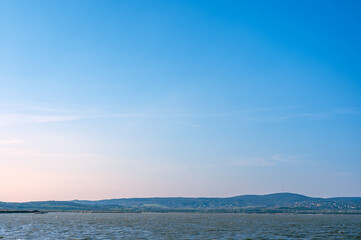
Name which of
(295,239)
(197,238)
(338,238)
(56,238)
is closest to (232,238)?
(197,238)

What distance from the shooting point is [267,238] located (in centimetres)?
7538

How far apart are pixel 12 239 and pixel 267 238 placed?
166 ft

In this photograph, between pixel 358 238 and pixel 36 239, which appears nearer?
pixel 36 239

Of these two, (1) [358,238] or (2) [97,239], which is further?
(1) [358,238]

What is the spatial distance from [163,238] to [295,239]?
26870 mm

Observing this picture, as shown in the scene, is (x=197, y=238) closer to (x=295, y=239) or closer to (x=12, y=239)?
(x=295, y=239)

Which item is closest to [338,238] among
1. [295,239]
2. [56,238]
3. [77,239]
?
[295,239]

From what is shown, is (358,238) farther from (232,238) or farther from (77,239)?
(77,239)

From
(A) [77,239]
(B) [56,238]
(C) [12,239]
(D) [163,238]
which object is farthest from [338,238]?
(C) [12,239]

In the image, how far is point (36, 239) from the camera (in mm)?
69062

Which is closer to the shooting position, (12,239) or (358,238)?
(12,239)

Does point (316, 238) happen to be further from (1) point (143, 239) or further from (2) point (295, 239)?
(1) point (143, 239)

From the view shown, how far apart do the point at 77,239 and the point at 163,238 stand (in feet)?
55.8

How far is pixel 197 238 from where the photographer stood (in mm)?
73438
